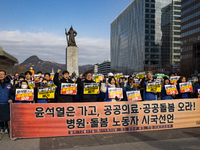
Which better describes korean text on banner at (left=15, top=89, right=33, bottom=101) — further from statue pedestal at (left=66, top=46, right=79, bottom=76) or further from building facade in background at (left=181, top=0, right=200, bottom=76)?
building facade in background at (left=181, top=0, right=200, bottom=76)

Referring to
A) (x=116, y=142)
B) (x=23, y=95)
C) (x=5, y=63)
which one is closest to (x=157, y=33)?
(x=5, y=63)

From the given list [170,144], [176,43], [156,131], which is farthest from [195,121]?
[176,43]

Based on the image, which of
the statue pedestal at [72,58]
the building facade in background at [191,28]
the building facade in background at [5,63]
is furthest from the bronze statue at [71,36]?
the building facade in background at [191,28]

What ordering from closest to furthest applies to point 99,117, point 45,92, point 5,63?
point 99,117
point 45,92
point 5,63

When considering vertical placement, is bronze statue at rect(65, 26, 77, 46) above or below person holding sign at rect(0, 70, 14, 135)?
above

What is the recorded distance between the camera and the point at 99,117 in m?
5.95

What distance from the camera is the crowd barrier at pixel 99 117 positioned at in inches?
217

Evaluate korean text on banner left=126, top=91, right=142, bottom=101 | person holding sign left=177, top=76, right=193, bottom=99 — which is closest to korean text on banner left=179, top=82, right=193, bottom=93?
person holding sign left=177, top=76, right=193, bottom=99

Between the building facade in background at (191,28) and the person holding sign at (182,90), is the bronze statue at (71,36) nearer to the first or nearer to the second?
the person holding sign at (182,90)

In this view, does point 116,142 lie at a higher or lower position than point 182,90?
lower

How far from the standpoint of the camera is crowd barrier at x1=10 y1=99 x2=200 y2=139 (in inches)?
217

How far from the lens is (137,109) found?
6258 millimetres

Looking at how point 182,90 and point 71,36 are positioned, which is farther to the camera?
point 71,36

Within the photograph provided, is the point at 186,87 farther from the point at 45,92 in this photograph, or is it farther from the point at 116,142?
the point at 45,92
